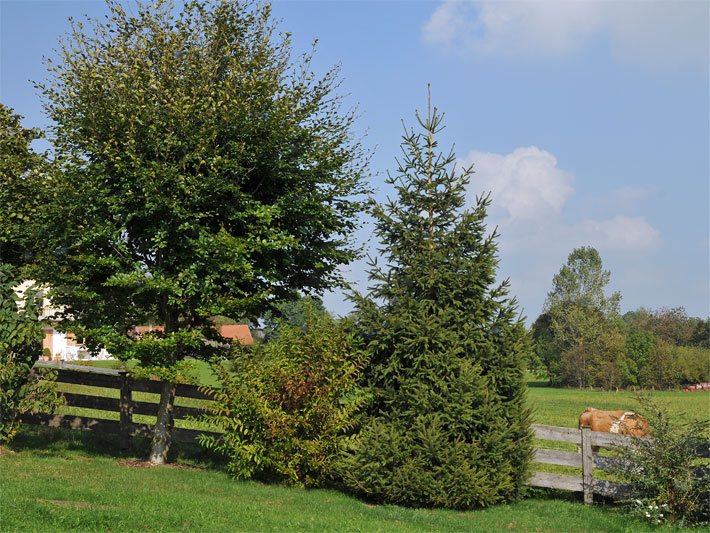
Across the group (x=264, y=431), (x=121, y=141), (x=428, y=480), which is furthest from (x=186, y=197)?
(x=428, y=480)

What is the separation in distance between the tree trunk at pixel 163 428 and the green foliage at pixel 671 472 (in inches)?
351

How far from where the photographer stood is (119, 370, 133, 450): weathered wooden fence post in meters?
15.8

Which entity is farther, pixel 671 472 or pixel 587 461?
pixel 587 461

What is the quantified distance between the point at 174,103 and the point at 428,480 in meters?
8.20

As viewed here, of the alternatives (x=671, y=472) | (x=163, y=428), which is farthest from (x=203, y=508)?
(x=671, y=472)

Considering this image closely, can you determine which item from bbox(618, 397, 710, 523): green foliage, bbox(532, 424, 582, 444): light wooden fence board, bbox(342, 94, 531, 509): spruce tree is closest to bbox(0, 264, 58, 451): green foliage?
bbox(342, 94, 531, 509): spruce tree

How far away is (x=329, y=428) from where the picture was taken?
12320mm

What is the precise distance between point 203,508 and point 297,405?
3.07 m

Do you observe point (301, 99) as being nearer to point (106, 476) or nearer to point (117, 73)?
point (117, 73)

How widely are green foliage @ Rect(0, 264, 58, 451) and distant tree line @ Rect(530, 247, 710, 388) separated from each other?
41.9 m

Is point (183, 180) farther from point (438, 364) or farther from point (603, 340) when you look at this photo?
point (603, 340)

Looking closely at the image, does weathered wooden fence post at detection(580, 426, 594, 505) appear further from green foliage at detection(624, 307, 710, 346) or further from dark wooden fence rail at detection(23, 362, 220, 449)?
green foliage at detection(624, 307, 710, 346)

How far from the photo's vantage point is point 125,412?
1579 cm

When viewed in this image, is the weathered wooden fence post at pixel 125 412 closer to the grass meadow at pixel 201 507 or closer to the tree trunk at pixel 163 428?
the tree trunk at pixel 163 428
